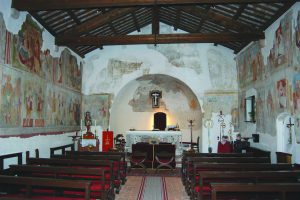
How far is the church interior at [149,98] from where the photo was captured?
261 inches

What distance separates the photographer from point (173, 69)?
1622 centimetres

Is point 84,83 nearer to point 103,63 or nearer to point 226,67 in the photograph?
point 103,63

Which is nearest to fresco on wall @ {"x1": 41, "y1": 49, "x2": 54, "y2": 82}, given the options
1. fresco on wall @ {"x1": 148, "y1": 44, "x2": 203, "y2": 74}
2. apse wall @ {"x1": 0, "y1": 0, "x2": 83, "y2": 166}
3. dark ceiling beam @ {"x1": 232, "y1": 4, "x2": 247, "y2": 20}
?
apse wall @ {"x1": 0, "y1": 0, "x2": 83, "y2": 166}

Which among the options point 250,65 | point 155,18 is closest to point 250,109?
point 250,65

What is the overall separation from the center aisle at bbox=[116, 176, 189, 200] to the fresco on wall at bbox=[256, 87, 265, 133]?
4.05m

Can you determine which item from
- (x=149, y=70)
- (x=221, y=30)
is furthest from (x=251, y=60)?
(x=149, y=70)

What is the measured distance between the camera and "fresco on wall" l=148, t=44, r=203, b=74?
16125 mm

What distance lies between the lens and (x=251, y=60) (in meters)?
13.4

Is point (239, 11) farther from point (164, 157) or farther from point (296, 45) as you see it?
point (164, 157)

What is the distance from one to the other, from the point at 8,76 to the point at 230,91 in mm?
11174

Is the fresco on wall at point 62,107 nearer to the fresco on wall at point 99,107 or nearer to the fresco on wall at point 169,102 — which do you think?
the fresco on wall at point 99,107

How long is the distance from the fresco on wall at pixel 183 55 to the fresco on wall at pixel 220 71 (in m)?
0.65

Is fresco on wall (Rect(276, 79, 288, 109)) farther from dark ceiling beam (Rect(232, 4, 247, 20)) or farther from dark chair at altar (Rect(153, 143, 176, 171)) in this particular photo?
dark chair at altar (Rect(153, 143, 176, 171))

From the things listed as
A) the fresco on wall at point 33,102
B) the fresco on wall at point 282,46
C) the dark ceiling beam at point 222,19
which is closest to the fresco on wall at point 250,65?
the dark ceiling beam at point 222,19
